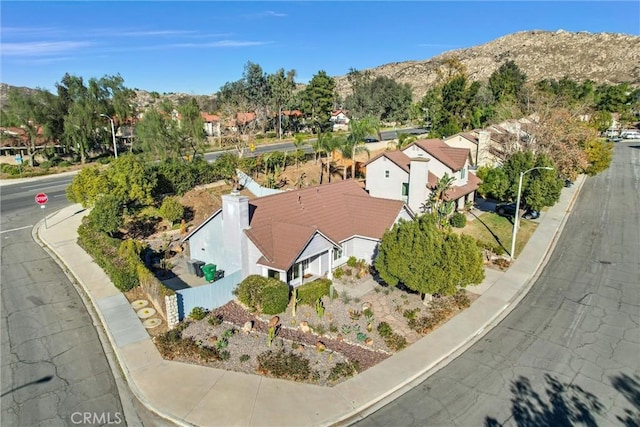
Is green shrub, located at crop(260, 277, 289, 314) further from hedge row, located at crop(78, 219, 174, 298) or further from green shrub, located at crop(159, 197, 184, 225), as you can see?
green shrub, located at crop(159, 197, 184, 225)

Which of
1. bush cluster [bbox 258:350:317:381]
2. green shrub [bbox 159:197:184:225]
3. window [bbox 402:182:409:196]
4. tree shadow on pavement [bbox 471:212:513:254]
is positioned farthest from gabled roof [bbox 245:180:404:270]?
green shrub [bbox 159:197:184:225]

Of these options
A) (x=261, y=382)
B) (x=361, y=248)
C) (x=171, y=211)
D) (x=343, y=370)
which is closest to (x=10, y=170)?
(x=171, y=211)

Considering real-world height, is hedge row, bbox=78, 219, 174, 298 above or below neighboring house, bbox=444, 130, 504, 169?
below

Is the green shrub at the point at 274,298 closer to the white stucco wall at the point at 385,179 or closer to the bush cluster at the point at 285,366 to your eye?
the bush cluster at the point at 285,366

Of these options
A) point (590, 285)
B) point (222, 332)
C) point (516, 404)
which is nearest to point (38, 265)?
point (222, 332)

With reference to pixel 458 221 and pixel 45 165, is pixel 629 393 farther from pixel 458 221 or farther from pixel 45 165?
pixel 45 165

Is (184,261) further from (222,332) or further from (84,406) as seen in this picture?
(84,406)
